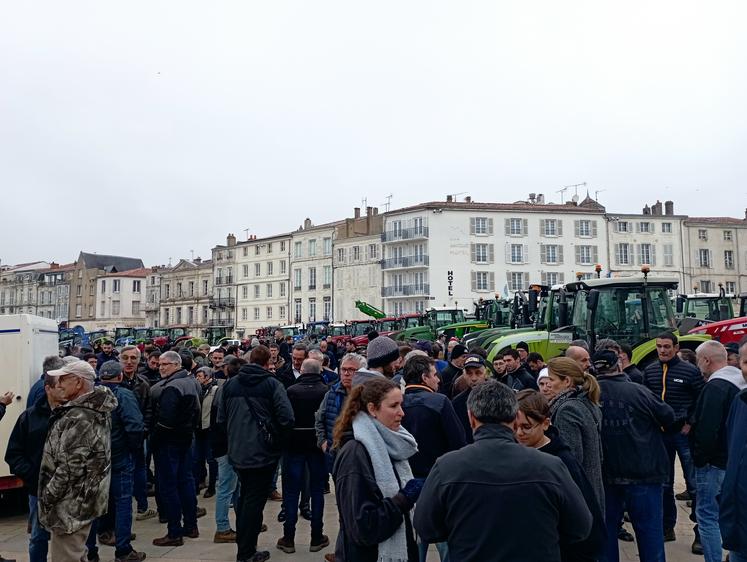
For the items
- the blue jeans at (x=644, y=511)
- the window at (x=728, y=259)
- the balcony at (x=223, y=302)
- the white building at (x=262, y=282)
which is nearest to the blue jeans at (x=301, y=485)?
the blue jeans at (x=644, y=511)

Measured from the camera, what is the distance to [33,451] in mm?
5340

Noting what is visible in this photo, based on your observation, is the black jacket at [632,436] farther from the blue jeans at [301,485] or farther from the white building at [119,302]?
the white building at [119,302]

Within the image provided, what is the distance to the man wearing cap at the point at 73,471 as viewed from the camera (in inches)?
→ 186

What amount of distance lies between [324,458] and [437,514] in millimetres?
4046

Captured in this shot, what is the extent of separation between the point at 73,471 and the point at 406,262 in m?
52.3

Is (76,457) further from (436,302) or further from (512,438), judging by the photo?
(436,302)

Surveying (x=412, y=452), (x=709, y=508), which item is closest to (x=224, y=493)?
(x=412, y=452)

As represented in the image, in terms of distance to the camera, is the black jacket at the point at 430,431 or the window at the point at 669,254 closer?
the black jacket at the point at 430,431

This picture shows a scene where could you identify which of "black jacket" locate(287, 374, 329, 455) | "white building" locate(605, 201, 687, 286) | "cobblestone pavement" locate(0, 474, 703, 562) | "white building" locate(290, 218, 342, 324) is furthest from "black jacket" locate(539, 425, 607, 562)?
"white building" locate(290, 218, 342, 324)

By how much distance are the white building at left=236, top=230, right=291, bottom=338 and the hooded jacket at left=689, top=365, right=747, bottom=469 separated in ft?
209

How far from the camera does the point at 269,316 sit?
7019cm

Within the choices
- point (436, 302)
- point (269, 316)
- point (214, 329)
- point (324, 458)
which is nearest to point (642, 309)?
point (324, 458)

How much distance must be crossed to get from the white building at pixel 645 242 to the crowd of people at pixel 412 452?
50.0 m

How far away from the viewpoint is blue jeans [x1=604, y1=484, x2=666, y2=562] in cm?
492
